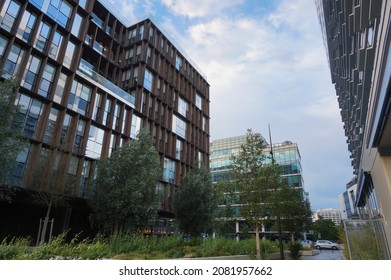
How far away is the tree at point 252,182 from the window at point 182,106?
1980 cm

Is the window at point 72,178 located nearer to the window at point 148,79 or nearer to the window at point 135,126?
the window at point 135,126

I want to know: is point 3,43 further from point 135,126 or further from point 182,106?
point 182,106

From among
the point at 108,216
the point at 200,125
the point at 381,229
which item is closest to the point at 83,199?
the point at 108,216

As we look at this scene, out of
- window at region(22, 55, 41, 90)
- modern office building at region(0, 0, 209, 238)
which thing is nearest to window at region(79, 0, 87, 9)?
modern office building at region(0, 0, 209, 238)

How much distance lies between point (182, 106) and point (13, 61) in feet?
69.9

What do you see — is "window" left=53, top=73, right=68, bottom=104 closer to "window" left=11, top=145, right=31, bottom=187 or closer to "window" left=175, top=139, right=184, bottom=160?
"window" left=11, top=145, right=31, bottom=187

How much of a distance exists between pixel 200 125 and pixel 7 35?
2618 centimetres

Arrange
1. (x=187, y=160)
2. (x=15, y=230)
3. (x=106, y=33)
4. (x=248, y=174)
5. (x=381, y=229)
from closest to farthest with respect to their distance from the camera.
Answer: (x=381, y=229) < (x=248, y=174) < (x=15, y=230) < (x=106, y=33) < (x=187, y=160)

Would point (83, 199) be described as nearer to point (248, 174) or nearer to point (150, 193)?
point (150, 193)

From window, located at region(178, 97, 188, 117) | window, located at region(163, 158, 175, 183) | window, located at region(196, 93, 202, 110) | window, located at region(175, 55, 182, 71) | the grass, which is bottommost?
the grass

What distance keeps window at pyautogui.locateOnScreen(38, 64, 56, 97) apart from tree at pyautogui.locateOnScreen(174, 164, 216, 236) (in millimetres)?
13716

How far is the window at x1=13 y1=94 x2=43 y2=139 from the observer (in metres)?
19.9

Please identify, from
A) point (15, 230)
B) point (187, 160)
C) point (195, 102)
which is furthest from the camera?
point (195, 102)
